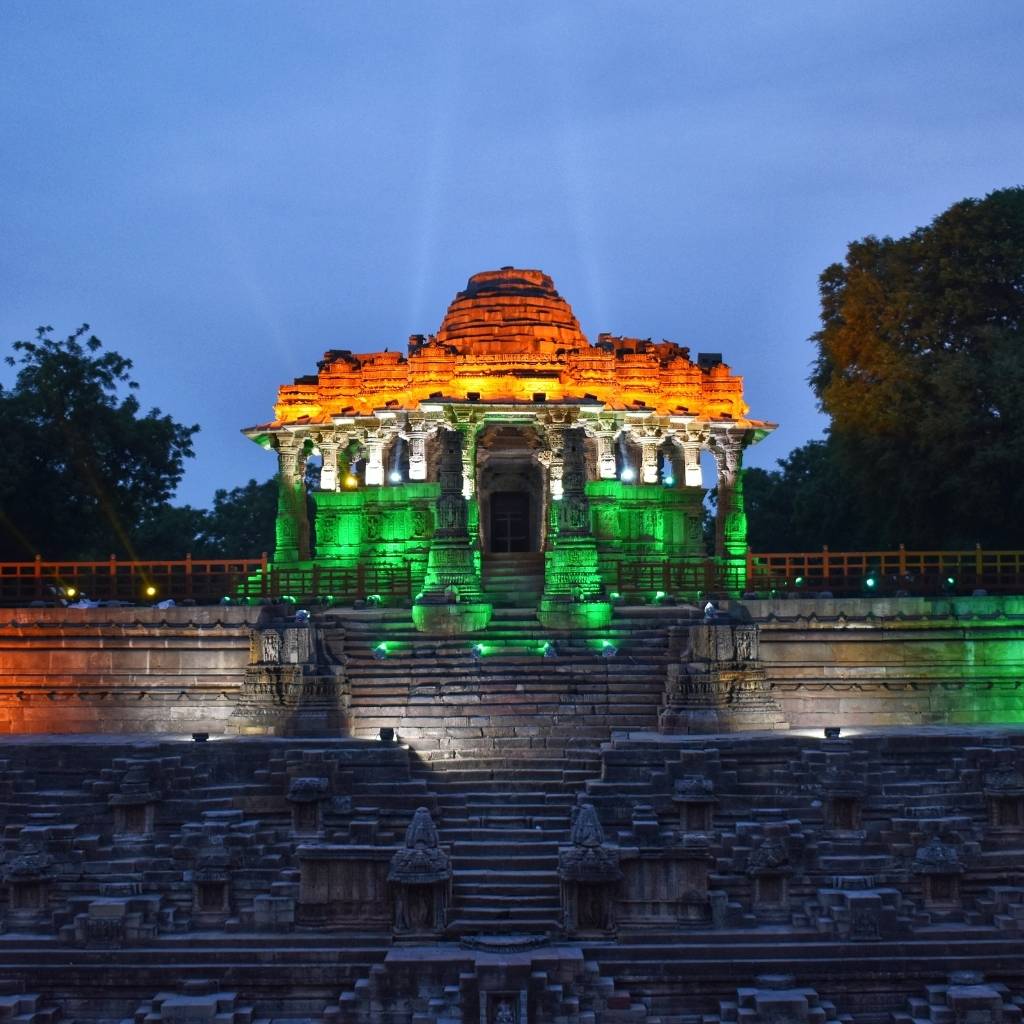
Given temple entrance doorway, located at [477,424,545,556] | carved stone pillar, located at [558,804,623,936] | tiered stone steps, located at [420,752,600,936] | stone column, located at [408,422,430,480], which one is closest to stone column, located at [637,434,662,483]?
temple entrance doorway, located at [477,424,545,556]

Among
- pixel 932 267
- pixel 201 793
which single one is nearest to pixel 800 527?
pixel 932 267

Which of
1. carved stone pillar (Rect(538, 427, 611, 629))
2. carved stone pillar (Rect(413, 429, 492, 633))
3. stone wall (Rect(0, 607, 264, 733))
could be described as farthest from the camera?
carved stone pillar (Rect(413, 429, 492, 633))

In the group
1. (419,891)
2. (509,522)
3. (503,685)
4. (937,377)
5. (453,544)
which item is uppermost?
(937,377)

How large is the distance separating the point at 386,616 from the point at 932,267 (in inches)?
711

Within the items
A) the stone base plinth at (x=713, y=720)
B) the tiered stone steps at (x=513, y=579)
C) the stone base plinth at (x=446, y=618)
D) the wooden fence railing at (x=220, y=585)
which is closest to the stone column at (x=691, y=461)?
the tiered stone steps at (x=513, y=579)

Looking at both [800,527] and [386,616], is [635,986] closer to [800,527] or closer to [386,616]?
[386,616]

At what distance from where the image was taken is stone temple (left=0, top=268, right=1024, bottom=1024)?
62.0ft

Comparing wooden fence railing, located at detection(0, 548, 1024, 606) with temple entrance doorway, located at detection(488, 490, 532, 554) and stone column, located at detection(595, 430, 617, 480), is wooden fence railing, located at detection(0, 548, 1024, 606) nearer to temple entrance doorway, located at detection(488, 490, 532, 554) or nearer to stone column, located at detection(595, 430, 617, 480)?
stone column, located at detection(595, 430, 617, 480)

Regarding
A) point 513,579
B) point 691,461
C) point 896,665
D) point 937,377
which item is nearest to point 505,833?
point 896,665

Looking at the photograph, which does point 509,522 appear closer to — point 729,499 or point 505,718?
point 729,499

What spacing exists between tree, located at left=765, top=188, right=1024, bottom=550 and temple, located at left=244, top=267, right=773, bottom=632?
13.2 ft

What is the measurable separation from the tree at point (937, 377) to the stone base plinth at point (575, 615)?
12.3 meters

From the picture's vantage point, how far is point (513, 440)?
38000 mm

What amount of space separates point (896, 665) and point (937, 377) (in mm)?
12136
